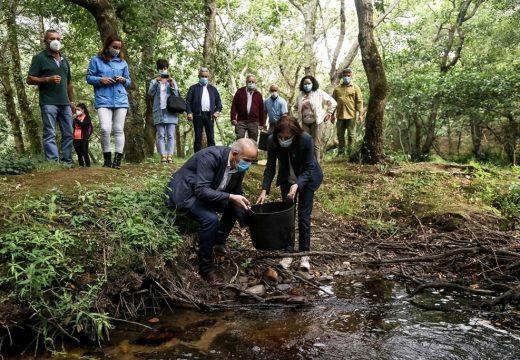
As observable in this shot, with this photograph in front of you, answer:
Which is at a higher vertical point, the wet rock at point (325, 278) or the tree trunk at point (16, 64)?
the tree trunk at point (16, 64)

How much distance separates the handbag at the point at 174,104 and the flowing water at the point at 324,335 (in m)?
4.20

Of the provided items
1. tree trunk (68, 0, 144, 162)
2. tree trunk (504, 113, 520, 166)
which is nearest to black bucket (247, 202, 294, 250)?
tree trunk (68, 0, 144, 162)

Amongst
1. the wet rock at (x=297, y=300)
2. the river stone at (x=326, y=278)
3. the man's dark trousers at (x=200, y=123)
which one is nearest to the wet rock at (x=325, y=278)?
the river stone at (x=326, y=278)

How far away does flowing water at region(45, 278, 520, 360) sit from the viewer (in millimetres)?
3088

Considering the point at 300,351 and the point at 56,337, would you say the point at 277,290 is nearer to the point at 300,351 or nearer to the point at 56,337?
the point at 300,351

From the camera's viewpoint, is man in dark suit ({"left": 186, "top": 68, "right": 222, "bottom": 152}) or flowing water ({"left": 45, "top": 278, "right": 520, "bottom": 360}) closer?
flowing water ({"left": 45, "top": 278, "right": 520, "bottom": 360})

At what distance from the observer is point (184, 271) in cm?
438

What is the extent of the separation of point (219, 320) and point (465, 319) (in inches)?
88.8

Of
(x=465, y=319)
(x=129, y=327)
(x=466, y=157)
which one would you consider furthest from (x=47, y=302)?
(x=466, y=157)

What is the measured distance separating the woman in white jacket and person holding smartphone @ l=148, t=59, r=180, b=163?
8.00 ft

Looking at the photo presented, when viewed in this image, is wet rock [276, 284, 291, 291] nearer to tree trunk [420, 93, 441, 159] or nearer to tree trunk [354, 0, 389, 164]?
tree trunk [354, 0, 389, 164]

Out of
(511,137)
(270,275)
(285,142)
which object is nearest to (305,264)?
(270,275)

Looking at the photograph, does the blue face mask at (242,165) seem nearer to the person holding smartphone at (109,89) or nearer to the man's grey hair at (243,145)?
the man's grey hair at (243,145)

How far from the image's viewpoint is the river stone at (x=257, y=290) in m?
4.30
